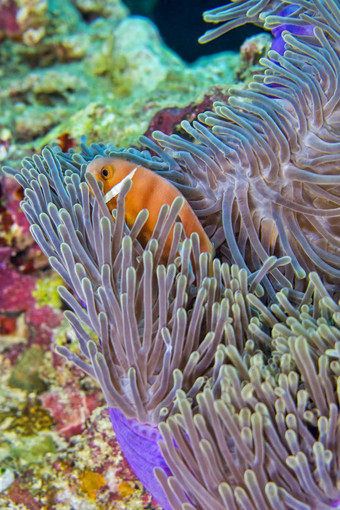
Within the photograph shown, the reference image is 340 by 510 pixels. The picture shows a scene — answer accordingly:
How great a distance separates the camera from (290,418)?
49.8 inches

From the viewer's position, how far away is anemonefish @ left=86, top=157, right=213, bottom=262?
1.71 metres

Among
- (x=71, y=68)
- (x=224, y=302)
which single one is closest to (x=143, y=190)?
(x=224, y=302)

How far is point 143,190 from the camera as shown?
172 cm

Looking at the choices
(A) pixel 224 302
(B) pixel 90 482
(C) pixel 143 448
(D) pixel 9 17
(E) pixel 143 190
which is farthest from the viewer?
(D) pixel 9 17

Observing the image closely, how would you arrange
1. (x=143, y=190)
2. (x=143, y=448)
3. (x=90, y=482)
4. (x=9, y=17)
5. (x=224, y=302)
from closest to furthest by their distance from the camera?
1. (x=224, y=302)
2. (x=143, y=448)
3. (x=143, y=190)
4. (x=90, y=482)
5. (x=9, y=17)

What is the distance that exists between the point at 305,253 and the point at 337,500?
0.94 metres

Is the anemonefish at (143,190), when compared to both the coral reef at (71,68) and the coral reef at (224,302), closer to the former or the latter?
the coral reef at (224,302)

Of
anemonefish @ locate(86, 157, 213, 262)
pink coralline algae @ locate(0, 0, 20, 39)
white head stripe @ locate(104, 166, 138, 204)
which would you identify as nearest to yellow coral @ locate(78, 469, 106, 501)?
anemonefish @ locate(86, 157, 213, 262)

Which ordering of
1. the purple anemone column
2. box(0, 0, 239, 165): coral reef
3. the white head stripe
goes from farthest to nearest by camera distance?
box(0, 0, 239, 165): coral reef < the white head stripe < the purple anemone column

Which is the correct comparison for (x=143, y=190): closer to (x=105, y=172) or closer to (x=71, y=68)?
(x=105, y=172)

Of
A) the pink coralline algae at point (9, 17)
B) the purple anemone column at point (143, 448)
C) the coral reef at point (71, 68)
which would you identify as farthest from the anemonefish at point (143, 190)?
the pink coralline algae at point (9, 17)

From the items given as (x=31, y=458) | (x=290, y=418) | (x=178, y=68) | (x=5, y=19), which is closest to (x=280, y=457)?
(x=290, y=418)

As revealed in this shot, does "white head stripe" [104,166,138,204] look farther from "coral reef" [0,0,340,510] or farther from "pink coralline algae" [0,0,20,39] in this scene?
"pink coralline algae" [0,0,20,39]

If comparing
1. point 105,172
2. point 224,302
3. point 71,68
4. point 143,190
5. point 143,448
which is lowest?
point 143,448
